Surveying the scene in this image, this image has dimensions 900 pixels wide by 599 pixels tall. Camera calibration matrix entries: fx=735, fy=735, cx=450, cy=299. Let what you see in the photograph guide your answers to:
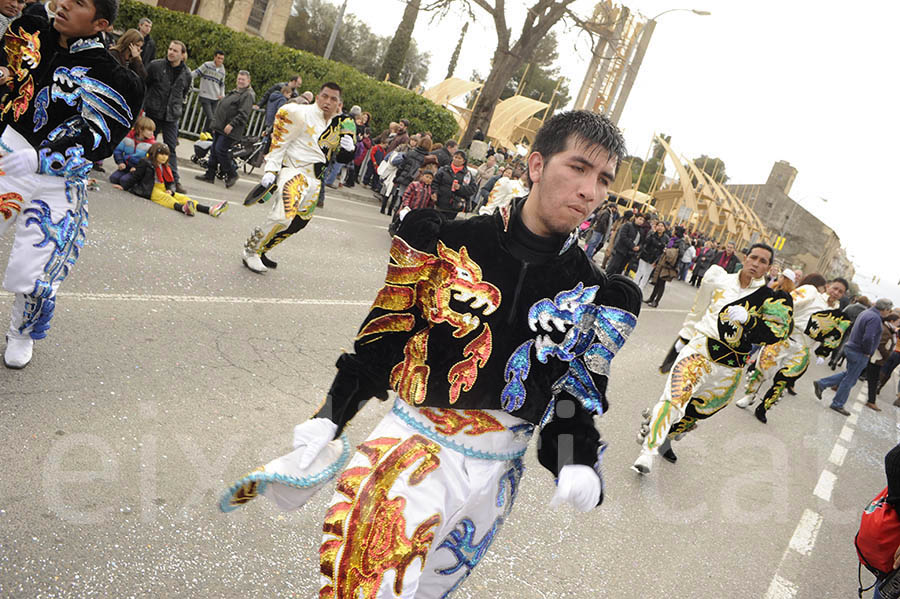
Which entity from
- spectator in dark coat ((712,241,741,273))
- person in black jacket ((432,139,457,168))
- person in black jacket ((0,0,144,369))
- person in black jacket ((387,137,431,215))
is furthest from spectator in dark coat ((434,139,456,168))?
spectator in dark coat ((712,241,741,273))

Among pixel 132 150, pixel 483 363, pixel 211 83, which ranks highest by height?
pixel 211 83

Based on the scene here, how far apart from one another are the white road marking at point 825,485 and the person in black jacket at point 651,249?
8280mm

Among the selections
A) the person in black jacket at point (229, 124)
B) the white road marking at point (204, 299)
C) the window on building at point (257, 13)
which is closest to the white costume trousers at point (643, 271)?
the person in black jacket at point (229, 124)

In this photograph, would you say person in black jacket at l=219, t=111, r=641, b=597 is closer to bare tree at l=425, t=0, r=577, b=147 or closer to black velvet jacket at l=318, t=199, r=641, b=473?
black velvet jacket at l=318, t=199, r=641, b=473

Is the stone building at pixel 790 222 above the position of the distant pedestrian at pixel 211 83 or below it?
above

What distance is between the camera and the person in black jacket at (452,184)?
12.8 m

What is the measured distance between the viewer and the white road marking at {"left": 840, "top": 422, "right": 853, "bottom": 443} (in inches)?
396

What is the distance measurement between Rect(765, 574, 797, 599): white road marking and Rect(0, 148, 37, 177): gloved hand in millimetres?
4865

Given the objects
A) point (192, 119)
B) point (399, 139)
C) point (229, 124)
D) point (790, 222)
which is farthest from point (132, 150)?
point (790, 222)

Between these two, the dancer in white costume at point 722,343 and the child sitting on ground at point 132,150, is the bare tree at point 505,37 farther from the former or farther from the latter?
the dancer in white costume at point 722,343

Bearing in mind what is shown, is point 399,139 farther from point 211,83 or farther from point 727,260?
point 727,260

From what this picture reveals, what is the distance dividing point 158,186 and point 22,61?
19.3ft

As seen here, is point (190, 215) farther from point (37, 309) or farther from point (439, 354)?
point (439, 354)

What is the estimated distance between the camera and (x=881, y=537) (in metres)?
3.32
